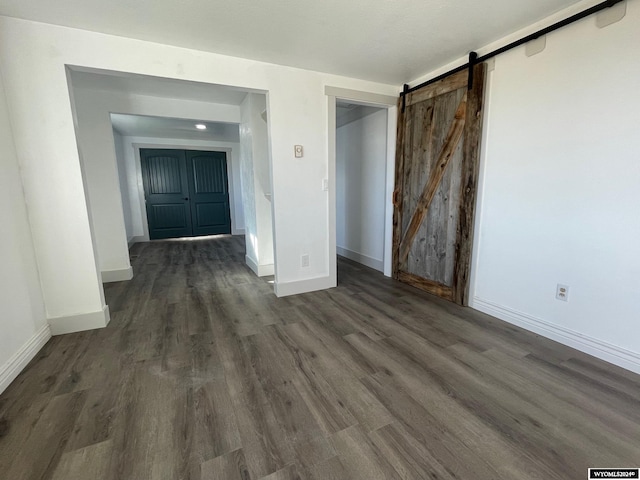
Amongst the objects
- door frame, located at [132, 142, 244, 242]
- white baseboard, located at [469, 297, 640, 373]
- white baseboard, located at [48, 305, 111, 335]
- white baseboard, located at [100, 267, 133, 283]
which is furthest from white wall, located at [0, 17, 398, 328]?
door frame, located at [132, 142, 244, 242]

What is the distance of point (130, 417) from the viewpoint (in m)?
1.42

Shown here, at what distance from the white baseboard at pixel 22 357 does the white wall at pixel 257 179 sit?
213 cm

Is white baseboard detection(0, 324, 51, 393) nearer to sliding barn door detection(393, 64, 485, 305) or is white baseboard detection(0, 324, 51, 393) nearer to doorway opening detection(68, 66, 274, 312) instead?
doorway opening detection(68, 66, 274, 312)

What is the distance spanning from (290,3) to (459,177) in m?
1.99

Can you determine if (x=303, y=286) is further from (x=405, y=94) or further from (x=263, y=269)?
(x=405, y=94)

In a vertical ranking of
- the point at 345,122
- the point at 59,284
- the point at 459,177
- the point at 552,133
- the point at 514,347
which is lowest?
the point at 514,347

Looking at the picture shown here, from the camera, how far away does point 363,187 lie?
4.15m

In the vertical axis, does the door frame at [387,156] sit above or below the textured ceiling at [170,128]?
below

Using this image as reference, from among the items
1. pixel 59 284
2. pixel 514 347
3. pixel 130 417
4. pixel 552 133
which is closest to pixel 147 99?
pixel 59 284

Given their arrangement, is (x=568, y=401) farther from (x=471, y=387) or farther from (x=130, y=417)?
(x=130, y=417)

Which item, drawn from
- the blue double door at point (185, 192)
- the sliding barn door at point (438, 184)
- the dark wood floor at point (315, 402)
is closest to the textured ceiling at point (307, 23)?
the sliding barn door at point (438, 184)

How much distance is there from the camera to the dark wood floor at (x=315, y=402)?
1.17m

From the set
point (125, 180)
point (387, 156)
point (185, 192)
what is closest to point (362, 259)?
point (387, 156)

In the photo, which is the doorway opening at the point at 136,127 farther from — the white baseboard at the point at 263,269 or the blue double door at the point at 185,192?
the blue double door at the point at 185,192
